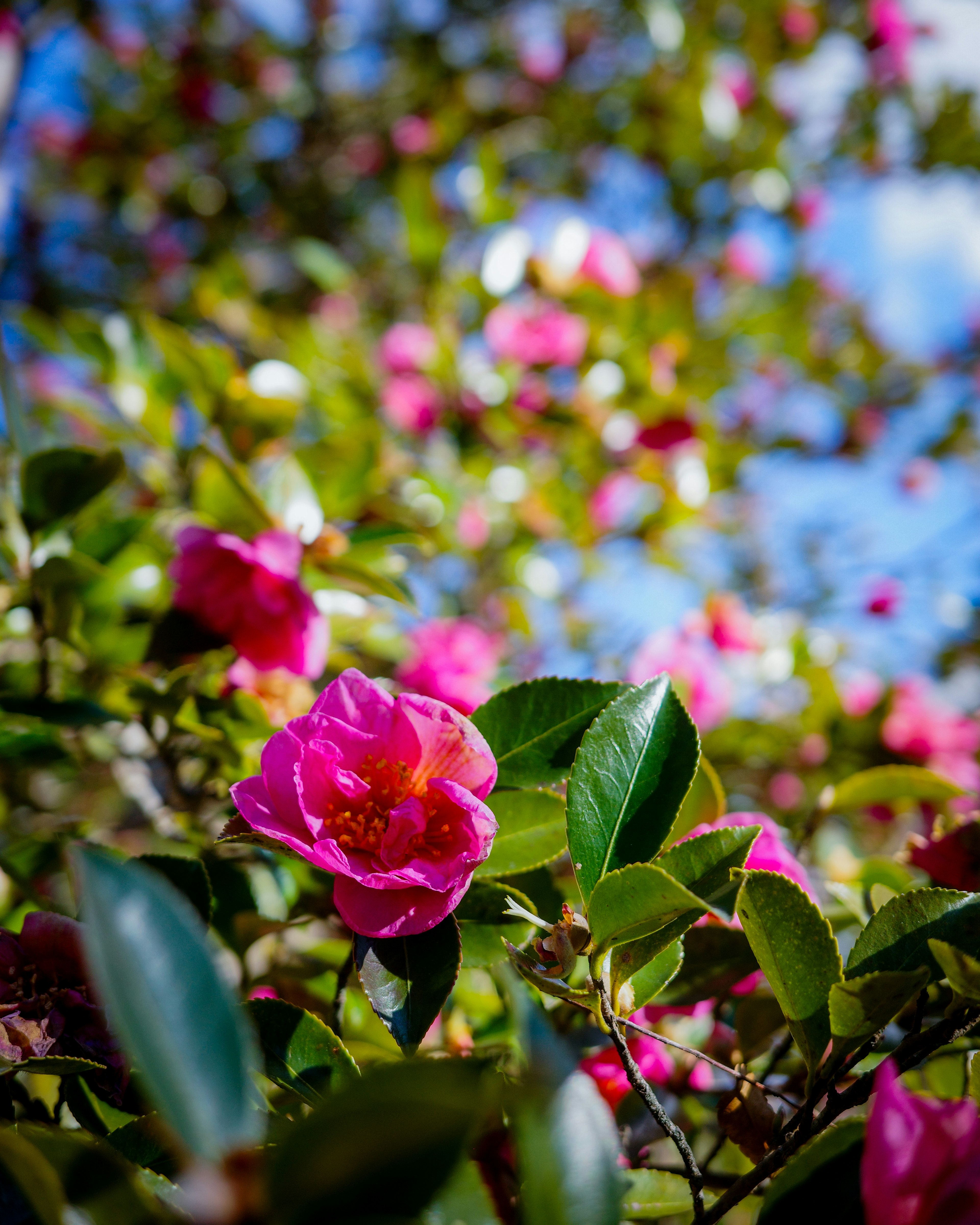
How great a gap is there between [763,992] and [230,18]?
3.81 metres

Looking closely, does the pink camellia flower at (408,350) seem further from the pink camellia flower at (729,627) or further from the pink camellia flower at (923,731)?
the pink camellia flower at (923,731)

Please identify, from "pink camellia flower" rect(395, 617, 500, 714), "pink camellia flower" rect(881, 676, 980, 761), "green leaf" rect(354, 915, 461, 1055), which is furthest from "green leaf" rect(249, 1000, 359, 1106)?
"pink camellia flower" rect(881, 676, 980, 761)

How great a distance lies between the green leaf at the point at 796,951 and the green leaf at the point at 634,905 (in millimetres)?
33

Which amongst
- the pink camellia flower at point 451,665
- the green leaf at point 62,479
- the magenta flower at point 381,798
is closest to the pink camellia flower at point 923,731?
the pink camellia flower at point 451,665

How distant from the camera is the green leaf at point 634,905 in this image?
1.20ft

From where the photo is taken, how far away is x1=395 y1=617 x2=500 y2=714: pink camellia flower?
0.92 m

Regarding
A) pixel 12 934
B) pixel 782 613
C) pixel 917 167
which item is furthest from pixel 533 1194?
pixel 917 167

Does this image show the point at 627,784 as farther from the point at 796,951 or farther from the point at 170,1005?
the point at 170,1005

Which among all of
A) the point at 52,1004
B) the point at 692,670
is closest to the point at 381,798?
the point at 52,1004

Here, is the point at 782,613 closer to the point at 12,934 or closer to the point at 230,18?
the point at 12,934

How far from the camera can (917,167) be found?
264 cm

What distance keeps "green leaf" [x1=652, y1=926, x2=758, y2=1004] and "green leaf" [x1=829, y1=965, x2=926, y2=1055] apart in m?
0.14

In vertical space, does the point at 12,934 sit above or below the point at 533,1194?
below

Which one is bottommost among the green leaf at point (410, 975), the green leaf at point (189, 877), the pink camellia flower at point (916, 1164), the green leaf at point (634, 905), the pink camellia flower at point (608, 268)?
the green leaf at point (189, 877)
